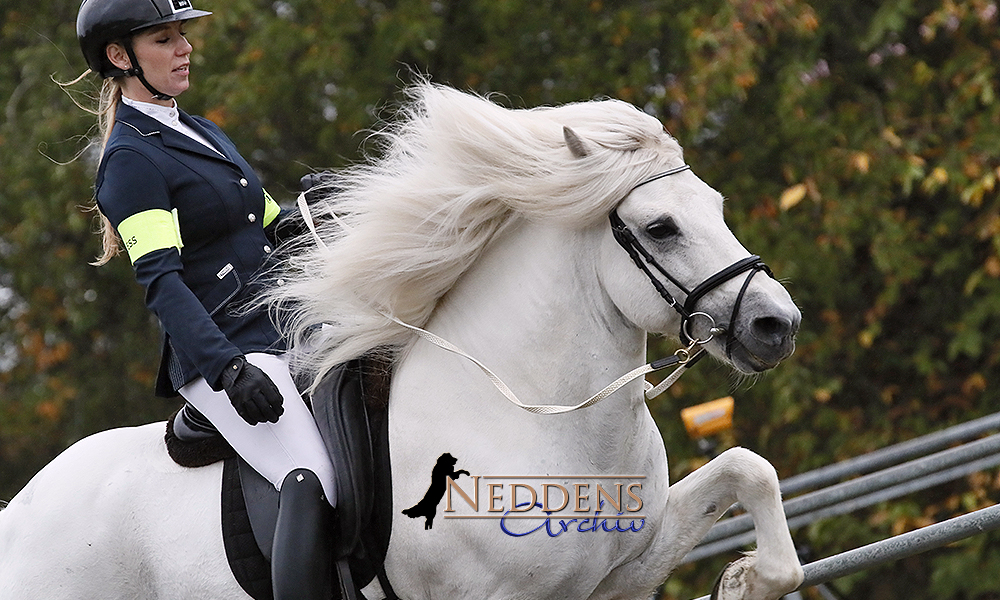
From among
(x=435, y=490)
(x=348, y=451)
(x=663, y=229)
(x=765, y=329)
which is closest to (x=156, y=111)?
(x=348, y=451)

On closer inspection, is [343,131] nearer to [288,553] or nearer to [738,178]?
[738,178]

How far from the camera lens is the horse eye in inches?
123

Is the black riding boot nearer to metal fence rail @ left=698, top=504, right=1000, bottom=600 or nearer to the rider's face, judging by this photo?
the rider's face

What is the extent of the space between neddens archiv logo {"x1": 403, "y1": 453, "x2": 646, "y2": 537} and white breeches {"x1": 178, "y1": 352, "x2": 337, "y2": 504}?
1.11ft

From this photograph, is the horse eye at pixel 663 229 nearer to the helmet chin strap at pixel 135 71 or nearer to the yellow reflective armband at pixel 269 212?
the yellow reflective armband at pixel 269 212

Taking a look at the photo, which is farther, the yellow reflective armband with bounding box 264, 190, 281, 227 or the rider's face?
the yellow reflective armband with bounding box 264, 190, 281, 227

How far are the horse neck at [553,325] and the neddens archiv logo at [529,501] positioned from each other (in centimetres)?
22

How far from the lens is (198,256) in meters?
3.51

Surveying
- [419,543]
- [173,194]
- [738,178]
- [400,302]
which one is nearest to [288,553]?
[419,543]

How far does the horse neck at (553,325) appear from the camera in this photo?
3.24m

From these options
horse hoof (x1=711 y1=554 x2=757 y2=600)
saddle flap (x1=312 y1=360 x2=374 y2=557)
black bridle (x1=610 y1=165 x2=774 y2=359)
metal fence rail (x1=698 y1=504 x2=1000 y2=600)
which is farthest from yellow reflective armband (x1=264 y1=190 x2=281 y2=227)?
metal fence rail (x1=698 y1=504 x2=1000 y2=600)

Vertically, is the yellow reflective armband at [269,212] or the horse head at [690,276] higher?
the horse head at [690,276]

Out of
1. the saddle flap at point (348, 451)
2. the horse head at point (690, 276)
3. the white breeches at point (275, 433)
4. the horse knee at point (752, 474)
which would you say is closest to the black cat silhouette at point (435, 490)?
the saddle flap at point (348, 451)

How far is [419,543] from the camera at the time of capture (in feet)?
10.7
